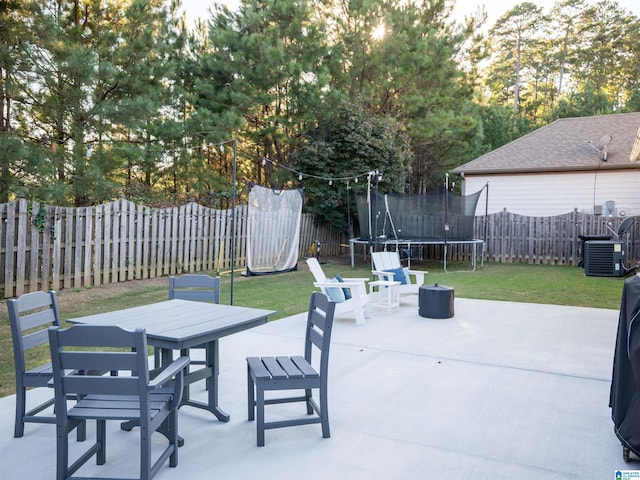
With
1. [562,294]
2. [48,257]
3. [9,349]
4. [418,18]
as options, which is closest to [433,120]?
[418,18]

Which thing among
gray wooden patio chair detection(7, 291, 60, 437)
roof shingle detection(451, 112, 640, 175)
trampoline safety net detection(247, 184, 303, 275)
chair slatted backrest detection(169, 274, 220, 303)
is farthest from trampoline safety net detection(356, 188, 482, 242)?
gray wooden patio chair detection(7, 291, 60, 437)

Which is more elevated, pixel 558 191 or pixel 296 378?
pixel 558 191

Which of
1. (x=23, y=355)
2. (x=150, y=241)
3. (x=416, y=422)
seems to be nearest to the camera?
Result: (x=23, y=355)

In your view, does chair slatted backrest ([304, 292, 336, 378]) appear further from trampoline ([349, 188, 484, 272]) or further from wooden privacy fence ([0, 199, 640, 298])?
trampoline ([349, 188, 484, 272])

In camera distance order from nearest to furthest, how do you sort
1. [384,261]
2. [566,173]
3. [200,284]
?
[200,284], [384,261], [566,173]

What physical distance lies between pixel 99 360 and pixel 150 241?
319 inches

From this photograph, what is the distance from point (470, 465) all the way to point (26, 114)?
32.8ft

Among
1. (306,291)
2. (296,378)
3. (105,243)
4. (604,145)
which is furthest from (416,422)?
(604,145)

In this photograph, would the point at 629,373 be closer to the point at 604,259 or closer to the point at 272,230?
the point at 272,230

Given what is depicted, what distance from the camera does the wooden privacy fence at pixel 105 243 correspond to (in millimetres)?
7453

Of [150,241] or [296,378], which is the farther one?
[150,241]

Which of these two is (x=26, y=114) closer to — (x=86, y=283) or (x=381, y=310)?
(x=86, y=283)

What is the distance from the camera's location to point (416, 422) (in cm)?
316

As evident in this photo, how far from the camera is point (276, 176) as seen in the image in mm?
16344
